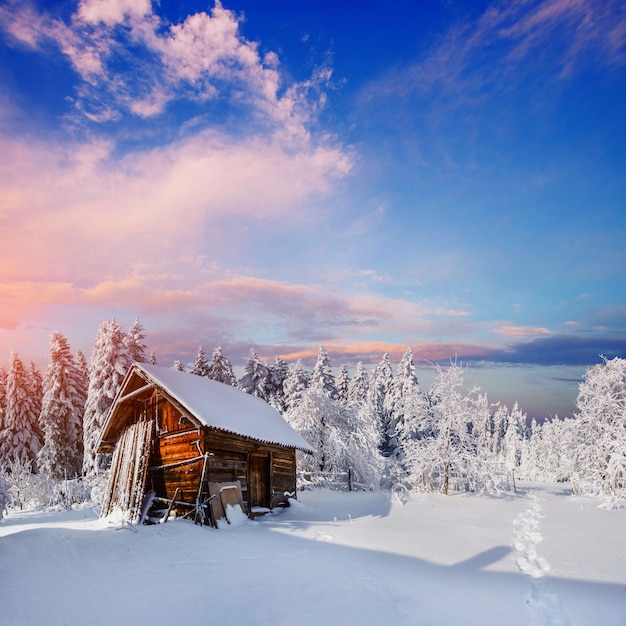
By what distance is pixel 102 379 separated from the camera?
106 ft

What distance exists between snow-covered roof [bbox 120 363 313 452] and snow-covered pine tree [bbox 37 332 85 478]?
75.9 feet

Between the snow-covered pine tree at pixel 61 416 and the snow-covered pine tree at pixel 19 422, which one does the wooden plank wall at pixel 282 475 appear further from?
the snow-covered pine tree at pixel 19 422

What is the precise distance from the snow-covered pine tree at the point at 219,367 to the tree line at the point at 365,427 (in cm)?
966

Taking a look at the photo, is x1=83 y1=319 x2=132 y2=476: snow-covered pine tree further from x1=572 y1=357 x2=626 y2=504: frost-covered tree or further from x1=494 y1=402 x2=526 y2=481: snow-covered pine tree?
x1=494 y1=402 x2=526 y2=481: snow-covered pine tree

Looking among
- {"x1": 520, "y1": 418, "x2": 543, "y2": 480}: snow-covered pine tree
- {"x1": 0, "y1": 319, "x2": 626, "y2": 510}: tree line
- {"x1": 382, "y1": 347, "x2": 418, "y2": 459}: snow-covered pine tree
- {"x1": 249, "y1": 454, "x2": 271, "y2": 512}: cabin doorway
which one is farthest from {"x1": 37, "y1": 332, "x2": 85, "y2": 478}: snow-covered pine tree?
{"x1": 520, "y1": 418, "x2": 543, "y2": 480}: snow-covered pine tree

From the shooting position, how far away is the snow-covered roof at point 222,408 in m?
16.3

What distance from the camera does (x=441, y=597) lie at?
25.8ft

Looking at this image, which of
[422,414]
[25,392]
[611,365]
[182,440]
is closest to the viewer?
[182,440]

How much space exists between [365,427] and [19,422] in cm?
3394

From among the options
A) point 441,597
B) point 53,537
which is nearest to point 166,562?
point 53,537

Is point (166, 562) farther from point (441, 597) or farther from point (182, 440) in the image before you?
point (182, 440)

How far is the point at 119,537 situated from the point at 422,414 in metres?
21.8

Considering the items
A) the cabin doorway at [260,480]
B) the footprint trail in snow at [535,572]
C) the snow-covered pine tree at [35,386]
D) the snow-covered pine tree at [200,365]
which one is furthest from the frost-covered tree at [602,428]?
the snow-covered pine tree at [35,386]

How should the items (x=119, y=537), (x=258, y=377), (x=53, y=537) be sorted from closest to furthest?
(x=53, y=537) → (x=119, y=537) → (x=258, y=377)
